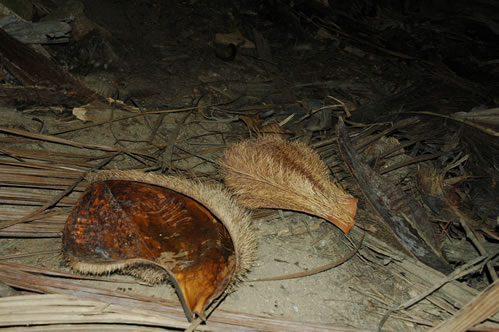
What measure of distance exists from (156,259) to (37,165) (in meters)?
1.03

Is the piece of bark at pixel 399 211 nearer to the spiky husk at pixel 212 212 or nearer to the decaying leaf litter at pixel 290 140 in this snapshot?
the decaying leaf litter at pixel 290 140

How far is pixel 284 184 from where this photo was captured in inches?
84.4

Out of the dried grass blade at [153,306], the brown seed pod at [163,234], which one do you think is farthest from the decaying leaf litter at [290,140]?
the brown seed pod at [163,234]

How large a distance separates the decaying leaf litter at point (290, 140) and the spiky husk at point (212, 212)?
0.33 feet

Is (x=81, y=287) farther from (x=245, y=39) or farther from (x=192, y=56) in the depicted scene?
(x=245, y=39)

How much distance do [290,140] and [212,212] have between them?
3.73 feet

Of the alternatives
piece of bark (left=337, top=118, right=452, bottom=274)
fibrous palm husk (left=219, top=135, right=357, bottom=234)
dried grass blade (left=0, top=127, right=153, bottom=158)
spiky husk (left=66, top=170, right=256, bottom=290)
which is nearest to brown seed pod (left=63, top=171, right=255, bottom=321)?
spiky husk (left=66, top=170, right=256, bottom=290)

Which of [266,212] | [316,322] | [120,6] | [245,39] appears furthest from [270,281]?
[120,6]

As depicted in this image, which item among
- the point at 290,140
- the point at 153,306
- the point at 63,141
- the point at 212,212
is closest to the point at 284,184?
the point at 212,212

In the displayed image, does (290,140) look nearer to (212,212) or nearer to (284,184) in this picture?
(284,184)

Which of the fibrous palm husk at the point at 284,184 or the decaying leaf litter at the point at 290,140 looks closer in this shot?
the decaying leaf litter at the point at 290,140

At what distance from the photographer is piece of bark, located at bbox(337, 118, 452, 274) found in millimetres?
1970

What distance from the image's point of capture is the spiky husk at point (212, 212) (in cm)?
168

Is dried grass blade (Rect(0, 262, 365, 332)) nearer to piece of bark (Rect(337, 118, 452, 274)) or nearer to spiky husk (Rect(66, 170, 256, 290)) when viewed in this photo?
spiky husk (Rect(66, 170, 256, 290))
